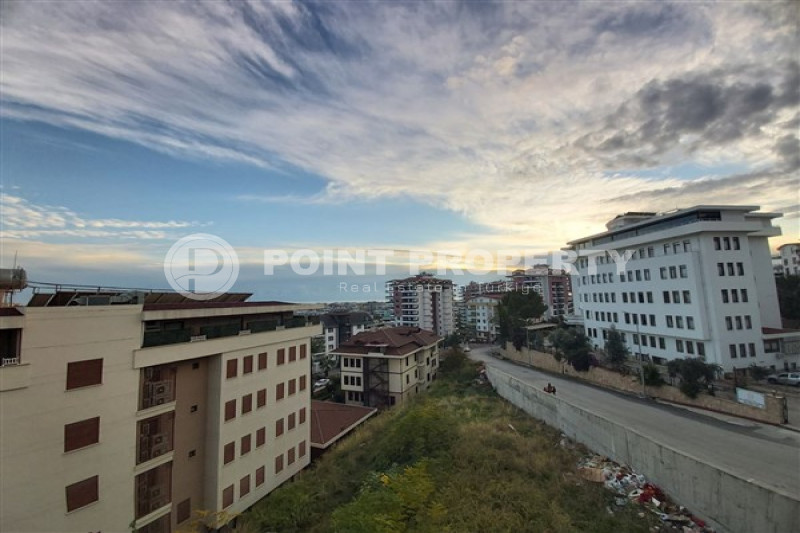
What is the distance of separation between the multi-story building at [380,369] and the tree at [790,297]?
4017 cm

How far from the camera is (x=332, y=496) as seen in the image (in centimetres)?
1911

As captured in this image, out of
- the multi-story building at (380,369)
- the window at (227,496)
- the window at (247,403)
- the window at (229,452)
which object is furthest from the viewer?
the multi-story building at (380,369)

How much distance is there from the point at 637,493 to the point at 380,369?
28.7 metres

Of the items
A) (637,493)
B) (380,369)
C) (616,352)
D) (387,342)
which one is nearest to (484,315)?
(387,342)

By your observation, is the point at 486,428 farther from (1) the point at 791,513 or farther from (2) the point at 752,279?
(2) the point at 752,279

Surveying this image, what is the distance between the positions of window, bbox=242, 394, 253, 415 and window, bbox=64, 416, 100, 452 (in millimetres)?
6857

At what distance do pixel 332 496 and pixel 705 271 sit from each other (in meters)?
34.8

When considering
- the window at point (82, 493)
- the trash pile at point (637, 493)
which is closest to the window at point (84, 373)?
the window at point (82, 493)

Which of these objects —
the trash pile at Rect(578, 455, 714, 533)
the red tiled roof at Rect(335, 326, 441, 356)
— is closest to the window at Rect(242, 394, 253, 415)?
the trash pile at Rect(578, 455, 714, 533)

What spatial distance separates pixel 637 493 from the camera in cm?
1509

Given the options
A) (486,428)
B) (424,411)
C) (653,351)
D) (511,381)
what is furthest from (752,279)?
(424,411)

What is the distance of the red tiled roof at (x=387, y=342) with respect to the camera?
136ft

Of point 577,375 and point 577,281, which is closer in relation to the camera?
point 577,375

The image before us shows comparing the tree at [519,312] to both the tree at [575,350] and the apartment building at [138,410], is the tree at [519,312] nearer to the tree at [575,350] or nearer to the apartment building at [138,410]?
the tree at [575,350]
